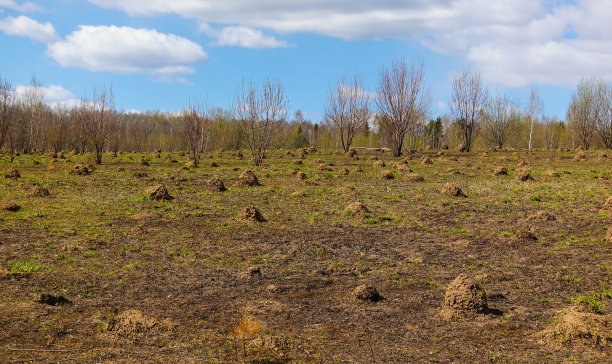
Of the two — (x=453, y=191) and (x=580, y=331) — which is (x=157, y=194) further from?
(x=580, y=331)

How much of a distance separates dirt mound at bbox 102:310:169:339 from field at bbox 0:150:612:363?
1.1 inches

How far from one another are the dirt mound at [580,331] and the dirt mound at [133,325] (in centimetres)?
552

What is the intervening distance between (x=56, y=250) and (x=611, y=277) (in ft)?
38.7

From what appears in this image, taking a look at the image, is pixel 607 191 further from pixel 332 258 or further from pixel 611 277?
pixel 332 258

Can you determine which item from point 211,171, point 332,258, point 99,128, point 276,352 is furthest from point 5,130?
point 276,352

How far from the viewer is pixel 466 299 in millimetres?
7613

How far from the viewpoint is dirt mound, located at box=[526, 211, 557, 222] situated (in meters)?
13.3

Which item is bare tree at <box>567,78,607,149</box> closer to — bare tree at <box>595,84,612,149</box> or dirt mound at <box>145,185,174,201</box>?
bare tree at <box>595,84,612,149</box>

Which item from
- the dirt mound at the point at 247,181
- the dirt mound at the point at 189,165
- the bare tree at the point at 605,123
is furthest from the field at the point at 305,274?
the bare tree at the point at 605,123

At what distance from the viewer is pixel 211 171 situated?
26.7 meters

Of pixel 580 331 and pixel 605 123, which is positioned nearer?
pixel 580 331

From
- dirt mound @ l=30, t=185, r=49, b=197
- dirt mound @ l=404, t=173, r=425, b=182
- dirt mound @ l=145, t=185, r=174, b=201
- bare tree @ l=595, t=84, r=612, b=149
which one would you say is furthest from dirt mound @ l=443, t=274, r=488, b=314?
bare tree @ l=595, t=84, r=612, b=149

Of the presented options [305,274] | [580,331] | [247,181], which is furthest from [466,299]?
[247,181]

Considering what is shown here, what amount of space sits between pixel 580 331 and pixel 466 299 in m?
1.64
